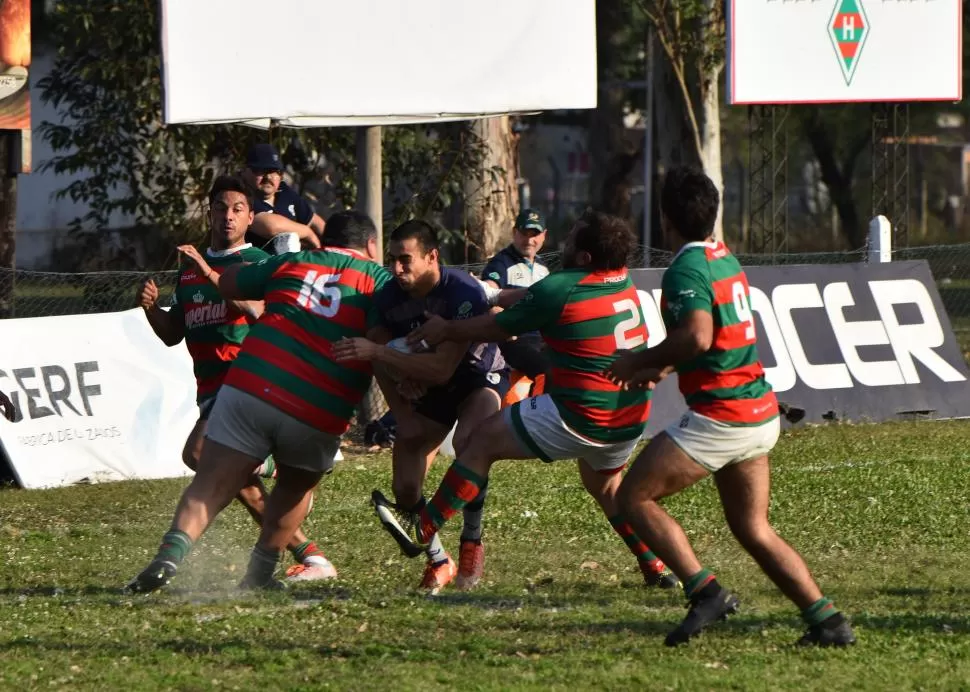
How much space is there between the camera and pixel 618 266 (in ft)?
24.5

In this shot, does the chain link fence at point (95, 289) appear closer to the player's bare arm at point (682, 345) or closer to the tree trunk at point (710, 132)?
the player's bare arm at point (682, 345)

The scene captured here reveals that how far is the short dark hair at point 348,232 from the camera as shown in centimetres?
764

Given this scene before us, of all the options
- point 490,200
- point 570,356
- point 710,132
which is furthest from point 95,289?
point 710,132

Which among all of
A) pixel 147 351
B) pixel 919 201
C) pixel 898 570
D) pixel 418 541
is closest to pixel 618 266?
pixel 418 541

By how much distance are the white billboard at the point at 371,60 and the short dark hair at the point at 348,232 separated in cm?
660

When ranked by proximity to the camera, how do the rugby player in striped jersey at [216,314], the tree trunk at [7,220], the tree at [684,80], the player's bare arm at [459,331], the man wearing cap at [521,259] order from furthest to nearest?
1. the tree at [684,80]
2. the tree trunk at [7,220]
3. the man wearing cap at [521,259]
4. the rugby player in striped jersey at [216,314]
5. the player's bare arm at [459,331]

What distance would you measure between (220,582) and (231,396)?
145 cm

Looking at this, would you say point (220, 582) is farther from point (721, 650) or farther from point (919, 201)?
point (919, 201)

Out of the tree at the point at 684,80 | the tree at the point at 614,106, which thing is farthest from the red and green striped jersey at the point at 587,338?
the tree at the point at 614,106

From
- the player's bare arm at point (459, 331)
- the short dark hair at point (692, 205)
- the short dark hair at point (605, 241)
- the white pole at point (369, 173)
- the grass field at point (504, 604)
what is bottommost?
the grass field at point (504, 604)

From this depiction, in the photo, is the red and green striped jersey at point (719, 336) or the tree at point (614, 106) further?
the tree at point (614, 106)

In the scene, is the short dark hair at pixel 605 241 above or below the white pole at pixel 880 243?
above

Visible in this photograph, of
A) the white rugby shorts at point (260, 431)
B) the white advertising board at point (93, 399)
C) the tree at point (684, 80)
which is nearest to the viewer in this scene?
the white rugby shorts at point (260, 431)

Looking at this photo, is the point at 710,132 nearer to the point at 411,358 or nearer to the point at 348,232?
the point at 348,232
